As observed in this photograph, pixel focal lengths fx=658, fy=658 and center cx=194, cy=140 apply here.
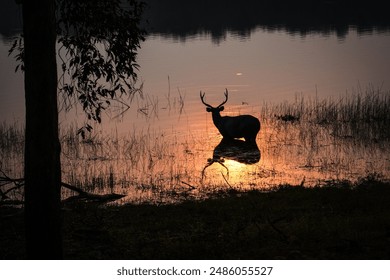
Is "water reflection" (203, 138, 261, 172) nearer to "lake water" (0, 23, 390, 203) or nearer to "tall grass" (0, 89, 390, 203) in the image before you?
"lake water" (0, 23, 390, 203)

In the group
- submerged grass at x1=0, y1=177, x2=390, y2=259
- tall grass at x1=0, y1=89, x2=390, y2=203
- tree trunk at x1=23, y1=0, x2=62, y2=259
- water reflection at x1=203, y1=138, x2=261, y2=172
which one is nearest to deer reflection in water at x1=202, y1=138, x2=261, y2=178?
water reflection at x1=203, y1=138, x2=261, y2=172

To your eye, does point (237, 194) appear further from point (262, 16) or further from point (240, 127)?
point (262, 16)

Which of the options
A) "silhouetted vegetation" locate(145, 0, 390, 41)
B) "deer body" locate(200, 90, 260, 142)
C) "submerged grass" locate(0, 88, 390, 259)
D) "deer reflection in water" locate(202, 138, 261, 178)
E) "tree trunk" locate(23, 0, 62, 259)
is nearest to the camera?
"tree trunk" locate(23, 0, 62, 259)

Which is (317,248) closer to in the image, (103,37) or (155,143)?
(103,37)

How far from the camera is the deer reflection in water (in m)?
17.8

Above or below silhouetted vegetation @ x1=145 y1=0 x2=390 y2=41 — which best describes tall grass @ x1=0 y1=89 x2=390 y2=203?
below

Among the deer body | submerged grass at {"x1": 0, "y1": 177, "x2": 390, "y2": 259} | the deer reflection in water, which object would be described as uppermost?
the deer body

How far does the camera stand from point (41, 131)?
751 cm

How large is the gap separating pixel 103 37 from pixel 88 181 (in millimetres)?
5750

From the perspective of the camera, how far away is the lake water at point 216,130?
15.8 m

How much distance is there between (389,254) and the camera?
824cm

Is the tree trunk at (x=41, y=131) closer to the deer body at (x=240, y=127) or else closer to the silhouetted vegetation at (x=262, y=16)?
the deer body at (x=240, y=127)

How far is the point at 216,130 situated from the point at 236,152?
346cm

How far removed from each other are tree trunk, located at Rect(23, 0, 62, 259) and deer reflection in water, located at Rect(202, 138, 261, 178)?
8889mm
